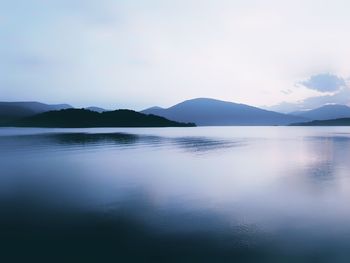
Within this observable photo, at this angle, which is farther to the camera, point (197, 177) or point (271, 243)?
point (197, 177)

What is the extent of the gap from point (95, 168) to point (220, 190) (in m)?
14.4

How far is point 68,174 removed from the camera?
973 inches

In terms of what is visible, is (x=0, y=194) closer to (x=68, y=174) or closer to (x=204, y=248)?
(x=68, y=174)

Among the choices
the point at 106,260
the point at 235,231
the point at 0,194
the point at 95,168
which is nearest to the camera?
the point at 106,260

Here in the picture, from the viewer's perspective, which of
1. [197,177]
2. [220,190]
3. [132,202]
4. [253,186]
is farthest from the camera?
[197,177]

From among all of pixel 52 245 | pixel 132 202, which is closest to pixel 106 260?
pixel 52 245

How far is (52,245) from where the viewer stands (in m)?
9.66

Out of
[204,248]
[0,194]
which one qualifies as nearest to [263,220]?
[204,248]

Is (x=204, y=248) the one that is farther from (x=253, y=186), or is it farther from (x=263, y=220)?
(x=253, y=186)

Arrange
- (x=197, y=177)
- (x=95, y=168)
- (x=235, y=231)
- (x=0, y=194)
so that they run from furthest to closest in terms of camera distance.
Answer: (x=95, y=168) → (x=197, y=177) → (x=0, y=194) → (x=235, y=231)

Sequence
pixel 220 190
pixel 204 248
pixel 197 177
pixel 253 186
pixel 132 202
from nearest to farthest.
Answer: pixel 204 248, pixel 132 202, pixel 220 190, pixel 253 186, pixel 197 177

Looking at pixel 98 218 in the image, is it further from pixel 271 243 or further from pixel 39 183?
pixel 39 183

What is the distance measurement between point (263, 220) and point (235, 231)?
2.10 m

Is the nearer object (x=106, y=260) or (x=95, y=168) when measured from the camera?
(x=106, y=260)
